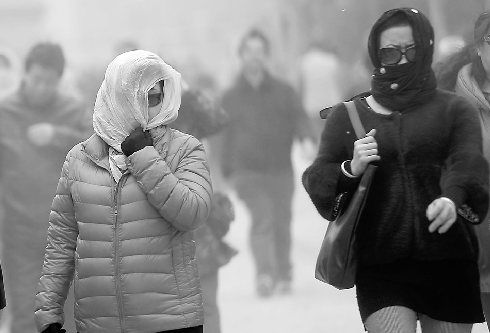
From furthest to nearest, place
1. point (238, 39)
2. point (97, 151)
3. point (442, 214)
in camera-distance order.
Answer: point (238, 39) < point (97, 151) < point (442, 214)

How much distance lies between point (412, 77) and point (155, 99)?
0.90 metres

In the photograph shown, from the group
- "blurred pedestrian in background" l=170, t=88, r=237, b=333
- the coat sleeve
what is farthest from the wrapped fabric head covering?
"blurred pedestrian in background" l=170, t=88, r=237, b=333

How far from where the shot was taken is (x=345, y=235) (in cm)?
267

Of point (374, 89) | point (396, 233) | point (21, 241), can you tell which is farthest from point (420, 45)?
point (21, 241)

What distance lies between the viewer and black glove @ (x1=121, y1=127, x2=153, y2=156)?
2.61m

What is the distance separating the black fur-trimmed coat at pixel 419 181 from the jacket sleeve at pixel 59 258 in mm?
892

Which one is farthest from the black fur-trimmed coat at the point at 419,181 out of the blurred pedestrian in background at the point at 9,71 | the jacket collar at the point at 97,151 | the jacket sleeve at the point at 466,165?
the blurred pedestrian in background at the point at 9,71

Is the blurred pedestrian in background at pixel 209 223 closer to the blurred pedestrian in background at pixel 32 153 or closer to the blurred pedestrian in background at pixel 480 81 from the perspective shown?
the blurred pedestrian in background at pixel 32 153

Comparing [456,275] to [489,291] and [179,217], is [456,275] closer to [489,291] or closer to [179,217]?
[489,291]

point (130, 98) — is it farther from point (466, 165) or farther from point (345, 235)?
point (466, 165)

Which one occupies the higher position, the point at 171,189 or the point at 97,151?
the point at 97,151

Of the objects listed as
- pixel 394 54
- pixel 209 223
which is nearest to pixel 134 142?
pixel 394 54

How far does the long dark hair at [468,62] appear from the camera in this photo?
3422 millimetres

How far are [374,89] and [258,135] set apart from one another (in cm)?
176
